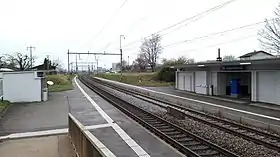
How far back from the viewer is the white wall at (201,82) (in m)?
34.4

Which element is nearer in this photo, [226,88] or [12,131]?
[12,131]

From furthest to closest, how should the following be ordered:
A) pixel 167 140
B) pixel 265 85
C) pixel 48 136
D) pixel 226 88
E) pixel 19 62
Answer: pixel 19 62 < pixel 226 88 < pixel 265 85 < pixel 48 136 < pixel 167 140

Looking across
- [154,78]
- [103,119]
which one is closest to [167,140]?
[103,119]

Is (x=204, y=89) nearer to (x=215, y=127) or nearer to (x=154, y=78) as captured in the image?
(x=215, y=127)

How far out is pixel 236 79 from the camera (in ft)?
99.7

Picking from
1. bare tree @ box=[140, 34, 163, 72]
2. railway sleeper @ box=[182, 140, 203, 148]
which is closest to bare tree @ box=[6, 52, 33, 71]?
bare tree @ box=[140, 34, 163, 72]

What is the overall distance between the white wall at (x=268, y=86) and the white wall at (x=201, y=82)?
918 centimetres

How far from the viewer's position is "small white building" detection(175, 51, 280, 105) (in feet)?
77.5

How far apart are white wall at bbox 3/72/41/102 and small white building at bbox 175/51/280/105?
1623cm

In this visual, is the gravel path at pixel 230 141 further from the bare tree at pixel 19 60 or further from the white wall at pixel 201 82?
the bare tree at pixel 19 60

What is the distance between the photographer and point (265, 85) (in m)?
24.5

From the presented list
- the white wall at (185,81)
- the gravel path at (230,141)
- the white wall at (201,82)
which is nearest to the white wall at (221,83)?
the white wall at (201,82)

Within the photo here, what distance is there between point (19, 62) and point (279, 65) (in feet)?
254

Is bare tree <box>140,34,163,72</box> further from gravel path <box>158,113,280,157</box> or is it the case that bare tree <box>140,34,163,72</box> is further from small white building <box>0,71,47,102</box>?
gravel path <box>158,113,280,157</box>
